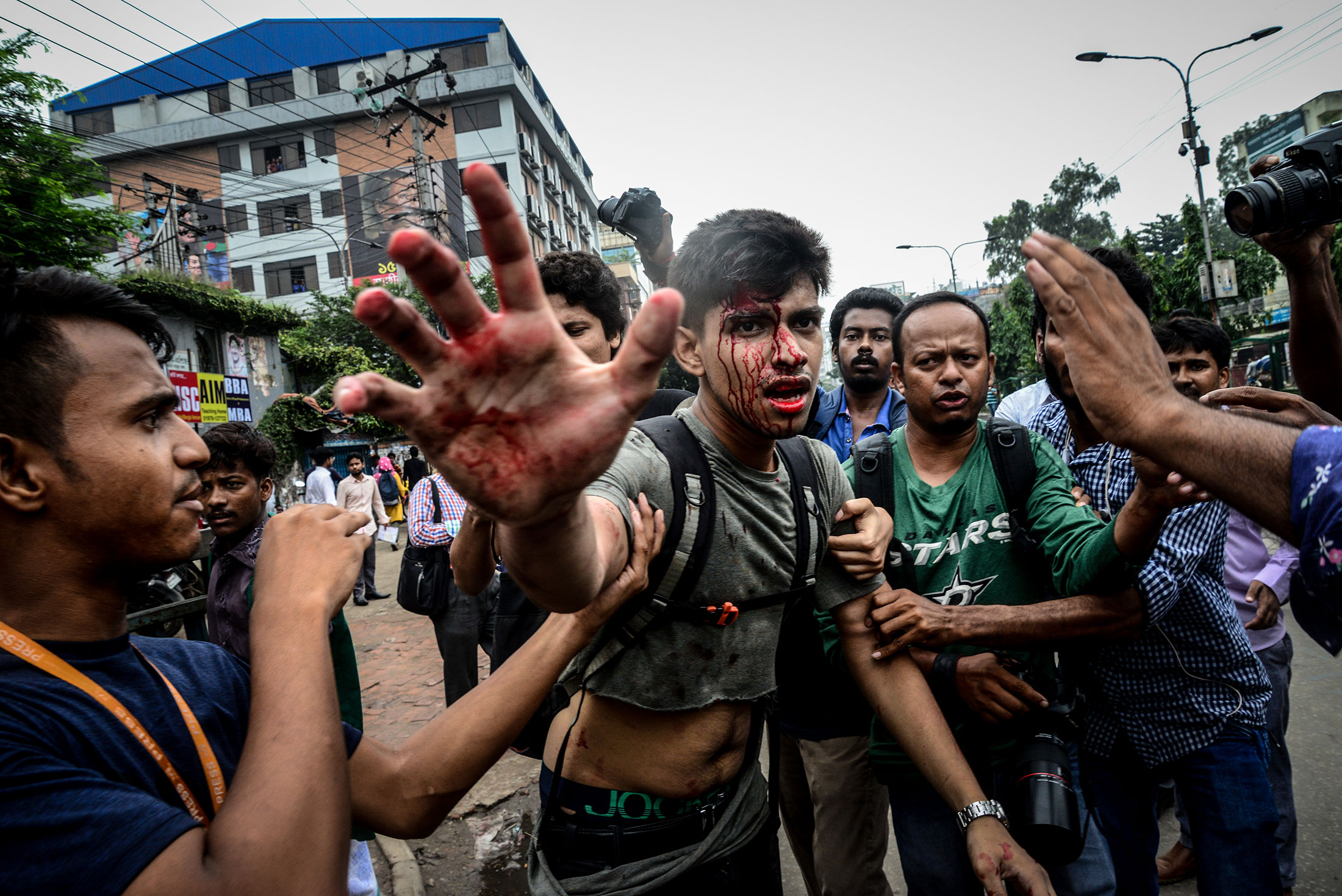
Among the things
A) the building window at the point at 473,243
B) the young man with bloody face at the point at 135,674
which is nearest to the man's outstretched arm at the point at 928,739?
the young man with bloody face at the point at 135,674

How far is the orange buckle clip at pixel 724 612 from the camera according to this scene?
5.53ft

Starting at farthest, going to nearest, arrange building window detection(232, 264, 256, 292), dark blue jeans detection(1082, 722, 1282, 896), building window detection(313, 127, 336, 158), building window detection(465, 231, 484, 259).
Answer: building window detection(313, 127, 336, 158) → building window detection(232, 264, 256, 292) → building window detection(465, 231, 484, 259) → dark blue jeans detection(1082, 722, 1282, 896)

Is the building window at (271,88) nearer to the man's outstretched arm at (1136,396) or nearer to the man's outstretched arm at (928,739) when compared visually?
the man's outstretched arm at (928,739)

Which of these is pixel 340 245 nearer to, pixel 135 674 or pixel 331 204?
pixel 331 204

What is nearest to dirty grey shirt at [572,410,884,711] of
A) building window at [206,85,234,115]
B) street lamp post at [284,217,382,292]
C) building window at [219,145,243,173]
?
street lamp post at [284,217,382,292]

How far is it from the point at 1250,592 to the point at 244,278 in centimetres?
4513

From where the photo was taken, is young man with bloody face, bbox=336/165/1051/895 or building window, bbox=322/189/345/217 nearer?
young man with bloody face, bbox=336/165/1051/895

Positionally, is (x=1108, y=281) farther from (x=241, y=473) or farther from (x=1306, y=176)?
(x=241, y=473)

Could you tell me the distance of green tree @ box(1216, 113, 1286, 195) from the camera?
1811 inches

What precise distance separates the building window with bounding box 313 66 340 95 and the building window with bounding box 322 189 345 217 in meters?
6.02

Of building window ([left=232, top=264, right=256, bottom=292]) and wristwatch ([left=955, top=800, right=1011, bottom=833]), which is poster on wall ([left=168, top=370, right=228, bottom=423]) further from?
building window ([left=232, top=264, right=256, bottom=292])

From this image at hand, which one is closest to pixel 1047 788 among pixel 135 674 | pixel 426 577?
pixel 135 674

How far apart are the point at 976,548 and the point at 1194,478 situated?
38.6 inches

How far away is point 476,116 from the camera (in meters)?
37.2
